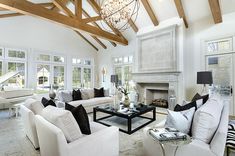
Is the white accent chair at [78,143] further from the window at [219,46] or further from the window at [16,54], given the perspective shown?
the window at [16,54]

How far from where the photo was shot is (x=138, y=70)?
643cm

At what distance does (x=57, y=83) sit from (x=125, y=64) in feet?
12.4

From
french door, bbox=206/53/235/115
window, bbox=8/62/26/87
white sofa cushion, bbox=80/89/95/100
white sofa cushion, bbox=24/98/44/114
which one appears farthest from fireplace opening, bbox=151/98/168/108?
window, bbox=8/62/26/87

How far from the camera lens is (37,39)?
21.5 feet

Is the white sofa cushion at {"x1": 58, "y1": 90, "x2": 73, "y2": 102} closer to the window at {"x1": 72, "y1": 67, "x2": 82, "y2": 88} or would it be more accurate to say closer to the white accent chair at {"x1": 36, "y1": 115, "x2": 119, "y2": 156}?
the white accent chair at {"x1": 36, "y1": 115, "x2": 119, "y2": 156}

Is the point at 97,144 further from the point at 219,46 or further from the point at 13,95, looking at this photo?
the point at 219,46

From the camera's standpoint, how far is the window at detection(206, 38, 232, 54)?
4.58 metres

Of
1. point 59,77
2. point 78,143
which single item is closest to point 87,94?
point 59,77

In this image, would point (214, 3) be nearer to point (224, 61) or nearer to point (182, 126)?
point (224, 61)

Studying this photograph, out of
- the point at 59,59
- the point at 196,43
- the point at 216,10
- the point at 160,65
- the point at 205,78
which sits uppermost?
the point at 216,10

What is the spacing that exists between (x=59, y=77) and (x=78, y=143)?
6.52 metres

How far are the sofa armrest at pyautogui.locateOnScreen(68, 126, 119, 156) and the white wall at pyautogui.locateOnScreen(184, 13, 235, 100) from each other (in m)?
4.26

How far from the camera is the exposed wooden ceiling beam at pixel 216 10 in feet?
13.6

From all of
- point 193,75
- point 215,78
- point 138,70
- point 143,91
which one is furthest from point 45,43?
point 215,78
